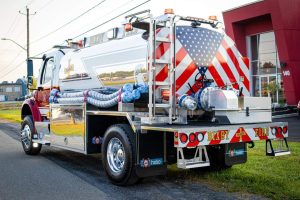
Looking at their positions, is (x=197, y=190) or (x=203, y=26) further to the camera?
(x=203, y=26)

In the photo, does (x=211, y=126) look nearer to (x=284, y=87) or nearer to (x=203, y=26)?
(x=203, y=26)

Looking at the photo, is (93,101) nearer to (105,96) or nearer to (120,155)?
(105,96)

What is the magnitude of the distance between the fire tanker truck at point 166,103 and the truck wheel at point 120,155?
0.06 feet

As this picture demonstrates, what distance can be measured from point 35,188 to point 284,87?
2694 cm

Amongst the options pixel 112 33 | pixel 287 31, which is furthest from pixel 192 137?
pixel 287 31

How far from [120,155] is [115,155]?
196mm

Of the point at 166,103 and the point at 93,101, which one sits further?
the point at 93,101

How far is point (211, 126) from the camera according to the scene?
20.9ft

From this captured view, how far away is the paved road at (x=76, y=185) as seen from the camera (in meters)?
6.39

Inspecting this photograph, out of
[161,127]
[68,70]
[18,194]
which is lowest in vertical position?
[18,194]

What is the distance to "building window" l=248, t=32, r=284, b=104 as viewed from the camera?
3247 cm

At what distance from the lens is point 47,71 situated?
37.0 ft

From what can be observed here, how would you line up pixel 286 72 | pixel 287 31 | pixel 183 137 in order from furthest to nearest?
pixel 286 72 < pixel 287 31 < pixel 183 137

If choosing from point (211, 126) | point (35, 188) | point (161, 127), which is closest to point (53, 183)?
point (35, 188)
